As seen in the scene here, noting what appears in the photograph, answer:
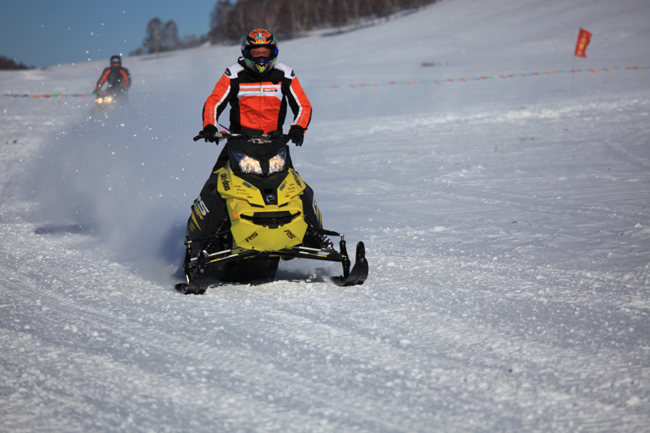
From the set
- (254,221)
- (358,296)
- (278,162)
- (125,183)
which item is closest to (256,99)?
(278,162)

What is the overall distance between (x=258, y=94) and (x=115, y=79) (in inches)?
406

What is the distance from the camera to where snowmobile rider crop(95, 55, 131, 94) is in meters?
14.0

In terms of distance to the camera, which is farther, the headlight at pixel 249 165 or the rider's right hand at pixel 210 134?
the rider's right hand at pixel 210 134

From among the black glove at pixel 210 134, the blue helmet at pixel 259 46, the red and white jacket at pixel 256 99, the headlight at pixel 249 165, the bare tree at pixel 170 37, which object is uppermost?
the bare tree at pixel 170 37

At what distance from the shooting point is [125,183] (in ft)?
26.6

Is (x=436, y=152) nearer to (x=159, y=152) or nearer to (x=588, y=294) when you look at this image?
(x=159, y=152)

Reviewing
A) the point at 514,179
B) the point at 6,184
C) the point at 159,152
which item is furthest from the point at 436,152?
the point at 6,184

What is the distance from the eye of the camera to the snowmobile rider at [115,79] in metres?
14.0

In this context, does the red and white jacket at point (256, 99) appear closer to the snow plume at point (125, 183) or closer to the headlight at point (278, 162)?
the headlight at point (278, 162)

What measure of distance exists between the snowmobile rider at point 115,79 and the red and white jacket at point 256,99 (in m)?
9.81

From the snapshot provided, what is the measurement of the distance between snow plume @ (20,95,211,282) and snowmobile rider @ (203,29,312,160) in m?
1.66

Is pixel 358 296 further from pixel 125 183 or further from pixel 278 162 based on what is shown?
pixel 125 183

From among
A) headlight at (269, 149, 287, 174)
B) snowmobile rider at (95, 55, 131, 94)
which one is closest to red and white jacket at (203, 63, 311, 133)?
headlight at (269, 149, 287, 174)

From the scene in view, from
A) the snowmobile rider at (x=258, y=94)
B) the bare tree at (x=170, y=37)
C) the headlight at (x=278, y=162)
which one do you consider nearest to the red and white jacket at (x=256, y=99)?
the snowmobile rider at (x=258, y=94)
